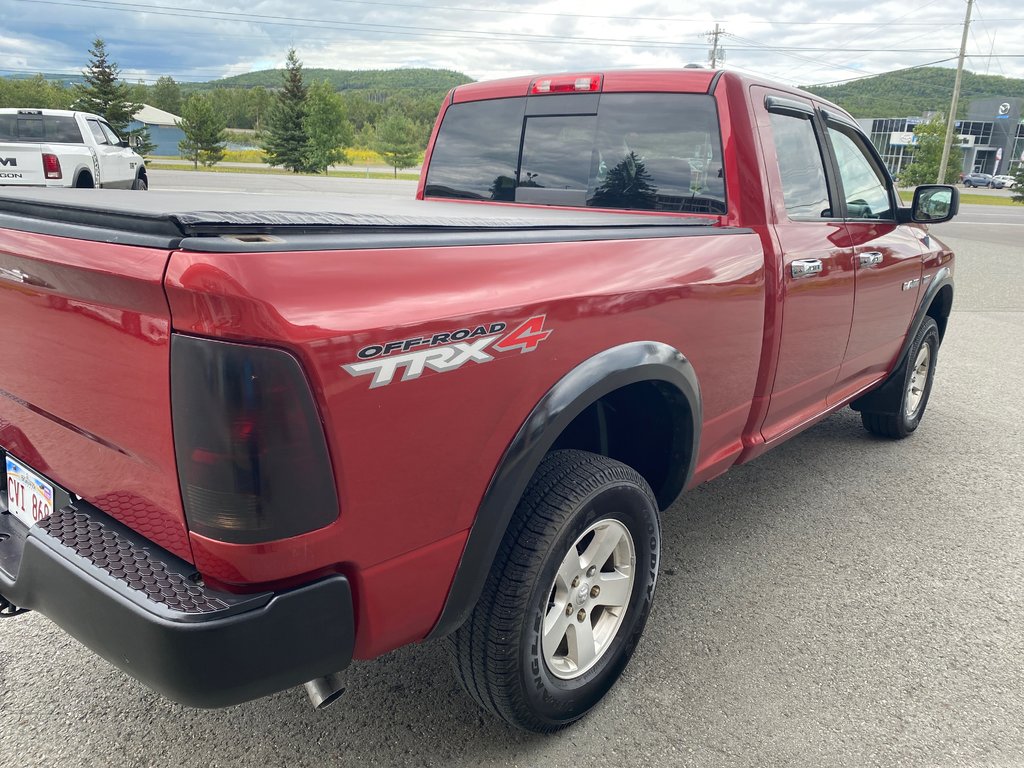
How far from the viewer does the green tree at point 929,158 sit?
58.1m

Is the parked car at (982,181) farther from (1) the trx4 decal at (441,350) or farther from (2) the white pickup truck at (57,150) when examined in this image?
(1) the trx4 decal at (441,350)

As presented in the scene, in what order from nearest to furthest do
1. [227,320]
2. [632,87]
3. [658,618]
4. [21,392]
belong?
[227,320] → [21,392] → [658,618] → [632,87]

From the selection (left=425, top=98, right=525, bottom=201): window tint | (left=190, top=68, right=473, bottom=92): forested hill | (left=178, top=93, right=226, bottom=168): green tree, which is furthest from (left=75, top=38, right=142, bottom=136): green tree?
(left=190, top=68, right=473, bottom=92): forested hill

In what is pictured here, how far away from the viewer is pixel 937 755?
220cm

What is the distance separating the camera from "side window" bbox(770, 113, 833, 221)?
3.08 metres

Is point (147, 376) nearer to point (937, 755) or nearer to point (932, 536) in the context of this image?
point (937, 755)

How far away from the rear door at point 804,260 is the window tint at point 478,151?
3.57ft

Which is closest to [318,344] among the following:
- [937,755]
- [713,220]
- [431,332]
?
[431,332]

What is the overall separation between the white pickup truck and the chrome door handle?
1234 cm

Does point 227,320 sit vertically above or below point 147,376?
above

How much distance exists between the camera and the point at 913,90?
391 ft

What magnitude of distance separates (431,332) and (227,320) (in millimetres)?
406

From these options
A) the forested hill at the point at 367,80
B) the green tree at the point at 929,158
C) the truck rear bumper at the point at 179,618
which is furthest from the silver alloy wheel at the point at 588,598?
the forested hill at the point at 367,80

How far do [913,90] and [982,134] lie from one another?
27.0 meters
